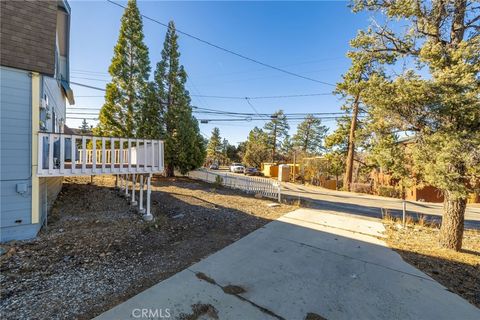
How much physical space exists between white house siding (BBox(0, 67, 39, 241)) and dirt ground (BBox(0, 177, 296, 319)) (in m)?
0.37

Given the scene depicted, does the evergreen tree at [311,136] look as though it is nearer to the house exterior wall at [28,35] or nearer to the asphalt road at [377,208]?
the asphalt road at [377,208]

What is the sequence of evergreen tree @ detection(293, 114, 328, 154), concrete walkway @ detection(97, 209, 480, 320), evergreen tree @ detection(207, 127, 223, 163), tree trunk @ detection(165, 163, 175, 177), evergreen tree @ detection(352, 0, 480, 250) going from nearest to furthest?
1. concrete walkway @ detection(97, 209, 480, 320)
2. evergreen tree @ detection(352, 0, 480, 250)
3. tree trunk @ detection(165, 163, 175, 177)
4. evergreen tree @ detection(293, 114, 328, 154)
5. evergreen tree @ detection(207, 127, 223, 163)

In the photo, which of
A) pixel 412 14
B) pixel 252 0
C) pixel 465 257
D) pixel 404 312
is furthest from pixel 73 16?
pixel 465 257

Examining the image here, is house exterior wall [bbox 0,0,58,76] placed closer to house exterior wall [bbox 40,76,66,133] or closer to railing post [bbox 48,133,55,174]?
house exterior wall [bbox 40,76,66,133]

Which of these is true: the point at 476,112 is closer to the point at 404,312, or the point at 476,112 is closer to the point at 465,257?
the point at 465,257

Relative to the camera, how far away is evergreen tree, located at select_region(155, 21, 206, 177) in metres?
14.2

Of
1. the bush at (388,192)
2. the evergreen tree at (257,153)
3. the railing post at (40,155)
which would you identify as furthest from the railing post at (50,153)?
the evergreen tree at (257,153)

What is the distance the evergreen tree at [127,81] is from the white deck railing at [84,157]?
822 centimetres

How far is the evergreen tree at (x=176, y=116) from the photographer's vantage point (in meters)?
14.2

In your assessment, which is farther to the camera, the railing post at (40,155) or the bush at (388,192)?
the bush at (388,192)

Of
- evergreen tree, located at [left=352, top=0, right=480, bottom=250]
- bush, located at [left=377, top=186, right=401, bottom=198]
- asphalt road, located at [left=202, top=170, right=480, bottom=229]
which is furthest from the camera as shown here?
bush, located at [left=377, top=186, right=401, bottom=198]

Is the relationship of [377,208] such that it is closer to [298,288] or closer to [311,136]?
[298,288]

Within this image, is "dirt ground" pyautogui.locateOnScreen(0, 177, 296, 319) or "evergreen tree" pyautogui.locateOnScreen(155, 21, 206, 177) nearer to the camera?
"dirt ground" pyautogui.locateOnScreen(0, 177, 296, 319)

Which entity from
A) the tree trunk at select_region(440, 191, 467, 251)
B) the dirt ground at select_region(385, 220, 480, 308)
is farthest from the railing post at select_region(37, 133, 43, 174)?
the tree trunk at select_region(440, 191, 467, 251)
